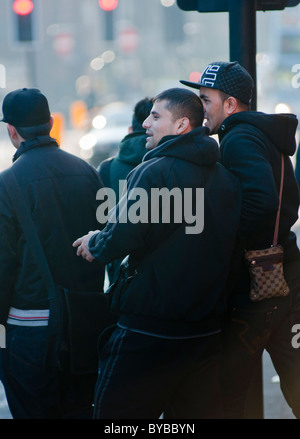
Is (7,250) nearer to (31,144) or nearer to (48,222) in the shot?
(48,222)

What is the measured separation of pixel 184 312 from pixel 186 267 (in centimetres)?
18

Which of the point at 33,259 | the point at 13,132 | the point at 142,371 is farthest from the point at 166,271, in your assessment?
the point at 13,132

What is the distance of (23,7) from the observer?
14344mm

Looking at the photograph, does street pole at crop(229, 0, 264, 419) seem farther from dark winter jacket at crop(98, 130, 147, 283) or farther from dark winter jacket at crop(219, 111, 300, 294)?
dark winter jacket at crop(98, 130, 147, 283)

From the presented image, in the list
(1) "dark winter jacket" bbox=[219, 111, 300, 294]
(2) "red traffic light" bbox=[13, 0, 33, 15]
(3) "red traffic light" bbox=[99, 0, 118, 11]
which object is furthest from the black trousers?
(3) "red traffic light" bbox=[99, 0, 118, 11]

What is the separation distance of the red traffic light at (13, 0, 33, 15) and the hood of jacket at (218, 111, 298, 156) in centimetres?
1144

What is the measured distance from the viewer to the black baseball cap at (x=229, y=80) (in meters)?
3.69

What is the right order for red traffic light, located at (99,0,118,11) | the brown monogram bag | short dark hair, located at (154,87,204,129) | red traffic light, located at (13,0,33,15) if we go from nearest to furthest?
short dark hair, located at (154,87,204,129) → the brown monogram bag → red traffic light, located at (13,0,33,15) → red traffic light, located at (99,0,118,11)

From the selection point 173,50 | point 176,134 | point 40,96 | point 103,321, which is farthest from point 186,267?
point 173,50

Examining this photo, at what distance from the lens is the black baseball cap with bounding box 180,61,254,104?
369 centimetres

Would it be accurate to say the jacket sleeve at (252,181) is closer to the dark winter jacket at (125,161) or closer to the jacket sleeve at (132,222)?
the jacket sleeve at (132,222)

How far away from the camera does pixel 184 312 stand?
319 cm

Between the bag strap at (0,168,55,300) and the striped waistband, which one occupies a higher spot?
the bag strap at (0,168,55,300)

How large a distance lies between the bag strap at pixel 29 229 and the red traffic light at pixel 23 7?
11.3 m
